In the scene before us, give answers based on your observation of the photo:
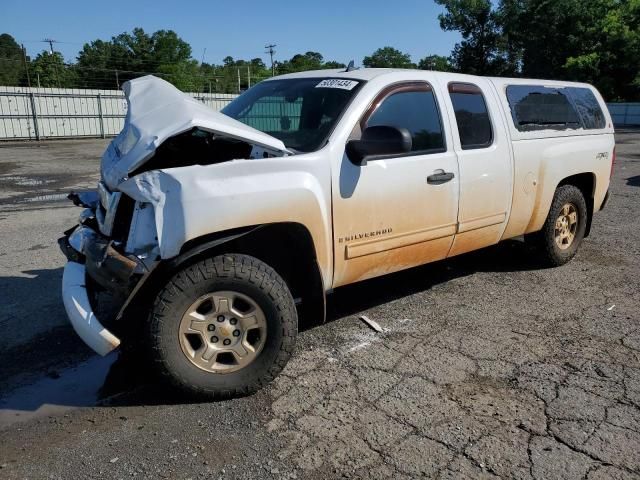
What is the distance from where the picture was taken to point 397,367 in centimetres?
360

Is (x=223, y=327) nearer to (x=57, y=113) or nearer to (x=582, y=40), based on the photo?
(x=57, y=113)

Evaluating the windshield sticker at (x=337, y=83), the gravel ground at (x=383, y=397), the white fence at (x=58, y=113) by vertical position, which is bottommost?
the gravel ground at (x=383, y=397)

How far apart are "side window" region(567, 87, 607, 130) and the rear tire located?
2.48 feet

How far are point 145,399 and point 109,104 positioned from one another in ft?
88.1

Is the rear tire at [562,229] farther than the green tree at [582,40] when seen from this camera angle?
No

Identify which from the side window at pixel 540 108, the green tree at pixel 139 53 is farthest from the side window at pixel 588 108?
the green tree at pixel 139 53

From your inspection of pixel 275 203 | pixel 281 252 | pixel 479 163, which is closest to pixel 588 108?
pixel 479 163

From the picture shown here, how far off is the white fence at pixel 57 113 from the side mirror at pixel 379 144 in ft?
71.1

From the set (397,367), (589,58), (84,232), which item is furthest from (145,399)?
(589,58)

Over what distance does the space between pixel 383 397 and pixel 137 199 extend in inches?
71.4

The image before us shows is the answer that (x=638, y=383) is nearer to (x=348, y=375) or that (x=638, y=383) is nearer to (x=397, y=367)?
(x=397, y=367)

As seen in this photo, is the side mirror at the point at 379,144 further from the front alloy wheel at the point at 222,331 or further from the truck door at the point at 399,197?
the front alloy wheel at the point at 222,331

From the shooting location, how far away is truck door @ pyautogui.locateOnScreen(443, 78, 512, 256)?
435 cm

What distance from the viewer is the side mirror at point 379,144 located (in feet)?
11.5
